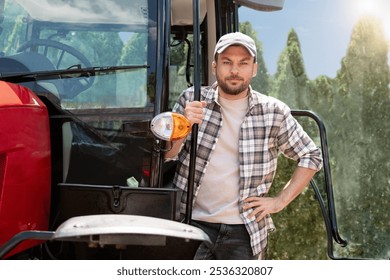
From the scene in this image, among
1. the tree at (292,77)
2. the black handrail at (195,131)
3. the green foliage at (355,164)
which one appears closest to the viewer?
the black handrail at (195,131)

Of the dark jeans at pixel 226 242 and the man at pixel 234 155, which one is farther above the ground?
the man at pixel 234 155

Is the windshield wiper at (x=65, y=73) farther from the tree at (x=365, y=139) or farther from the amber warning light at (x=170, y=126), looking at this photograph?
the tree at (x=365, y=139)

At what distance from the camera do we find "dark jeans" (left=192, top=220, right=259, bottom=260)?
329 cm

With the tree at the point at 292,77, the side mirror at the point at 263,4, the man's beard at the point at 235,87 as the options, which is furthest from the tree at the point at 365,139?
the man's beard at the point at 235,87

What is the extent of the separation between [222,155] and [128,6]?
84cm

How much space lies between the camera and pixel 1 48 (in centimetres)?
321

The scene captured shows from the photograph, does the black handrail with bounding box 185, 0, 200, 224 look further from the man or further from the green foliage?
the green foliage

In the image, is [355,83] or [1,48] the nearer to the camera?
[1,48]

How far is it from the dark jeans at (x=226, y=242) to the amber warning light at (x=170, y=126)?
23.5 inches

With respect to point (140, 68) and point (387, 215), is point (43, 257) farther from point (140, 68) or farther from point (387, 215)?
point (387, 215)

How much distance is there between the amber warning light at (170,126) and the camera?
2852 millimetres

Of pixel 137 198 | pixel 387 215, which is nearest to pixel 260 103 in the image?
pixel 137 198

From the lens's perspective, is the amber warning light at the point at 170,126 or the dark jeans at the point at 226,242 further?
the dark jeans at the point at 226,242

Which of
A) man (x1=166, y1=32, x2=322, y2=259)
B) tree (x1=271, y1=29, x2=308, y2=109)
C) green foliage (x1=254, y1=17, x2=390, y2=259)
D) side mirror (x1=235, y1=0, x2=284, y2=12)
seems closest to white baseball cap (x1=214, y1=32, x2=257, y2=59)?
man (x1=166, y1=32, x2=322, y2=259)
